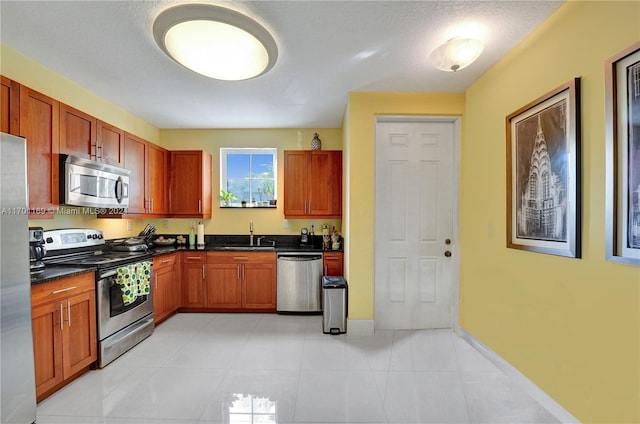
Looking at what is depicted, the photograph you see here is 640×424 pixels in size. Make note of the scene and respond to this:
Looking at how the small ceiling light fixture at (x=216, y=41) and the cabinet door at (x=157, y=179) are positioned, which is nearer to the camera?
the small ceiling light fixture at (x=216, y=41)

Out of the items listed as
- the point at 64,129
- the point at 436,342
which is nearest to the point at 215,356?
the point at 436,342

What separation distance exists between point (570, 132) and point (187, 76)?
308cm

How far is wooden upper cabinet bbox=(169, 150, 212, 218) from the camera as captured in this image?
3.93m

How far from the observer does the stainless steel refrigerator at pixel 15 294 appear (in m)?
1.56

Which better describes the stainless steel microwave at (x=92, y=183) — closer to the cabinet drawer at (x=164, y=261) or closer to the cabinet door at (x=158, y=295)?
the cabinet drawer at (x=164, y=261)

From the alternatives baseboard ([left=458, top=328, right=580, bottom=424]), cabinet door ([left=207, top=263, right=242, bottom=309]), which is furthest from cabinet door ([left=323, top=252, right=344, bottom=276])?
baseboard ([left=458, top=328, right=580, bottom=424])

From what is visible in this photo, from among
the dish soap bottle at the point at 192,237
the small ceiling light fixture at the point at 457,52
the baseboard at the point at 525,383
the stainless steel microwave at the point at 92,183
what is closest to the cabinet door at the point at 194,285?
the dish soap bottle at the point at 192,237

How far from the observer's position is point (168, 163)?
13.0 feet

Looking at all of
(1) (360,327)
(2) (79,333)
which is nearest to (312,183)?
(1) (360,327)

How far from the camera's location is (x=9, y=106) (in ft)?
6.31

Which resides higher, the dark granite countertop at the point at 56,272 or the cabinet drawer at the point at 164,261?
the dark granite countertop at the point at 56,272

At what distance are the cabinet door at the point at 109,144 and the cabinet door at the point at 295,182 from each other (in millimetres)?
1991

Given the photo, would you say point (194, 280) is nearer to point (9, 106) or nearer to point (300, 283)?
point (300, 283)

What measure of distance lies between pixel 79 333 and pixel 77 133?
70.3 inches
